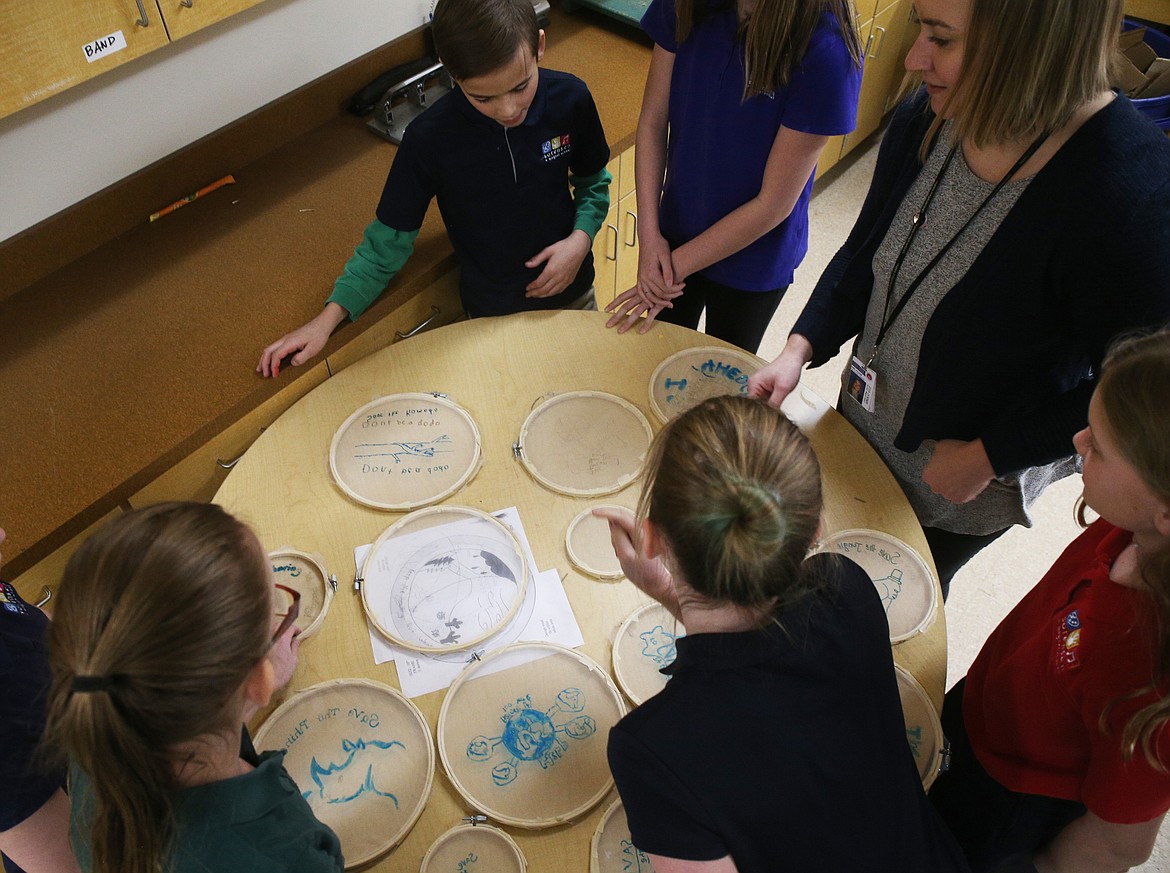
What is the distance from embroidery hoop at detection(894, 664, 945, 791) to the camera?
1.19 m

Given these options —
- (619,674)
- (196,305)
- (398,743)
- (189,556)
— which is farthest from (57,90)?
(619,674)

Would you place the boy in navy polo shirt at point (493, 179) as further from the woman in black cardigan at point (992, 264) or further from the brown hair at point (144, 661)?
the brown hair at point (144, 661)

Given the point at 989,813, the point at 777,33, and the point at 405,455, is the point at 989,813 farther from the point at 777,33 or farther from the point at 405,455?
the point at 777,33

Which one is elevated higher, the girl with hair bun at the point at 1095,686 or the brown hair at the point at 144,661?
the brown hair at the point at 144,661

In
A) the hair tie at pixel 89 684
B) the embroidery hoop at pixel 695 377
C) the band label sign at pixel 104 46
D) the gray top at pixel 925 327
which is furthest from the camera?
the embroidery hoop at pixel 695 377

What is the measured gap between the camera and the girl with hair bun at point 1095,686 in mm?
932

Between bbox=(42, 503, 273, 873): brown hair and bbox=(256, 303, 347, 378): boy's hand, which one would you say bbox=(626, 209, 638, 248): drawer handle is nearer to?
bbox=(256, 303, 347, 378): boy's hand

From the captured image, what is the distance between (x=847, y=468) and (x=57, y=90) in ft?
5.13

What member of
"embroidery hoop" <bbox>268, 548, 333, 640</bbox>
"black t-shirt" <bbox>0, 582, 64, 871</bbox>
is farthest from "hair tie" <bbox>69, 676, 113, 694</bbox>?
"embroidery hoop" <bbox>268, 548, 333, 640</bbox>

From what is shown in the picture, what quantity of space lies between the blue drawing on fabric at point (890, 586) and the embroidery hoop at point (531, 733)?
47 cm

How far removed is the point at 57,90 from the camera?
1448mm

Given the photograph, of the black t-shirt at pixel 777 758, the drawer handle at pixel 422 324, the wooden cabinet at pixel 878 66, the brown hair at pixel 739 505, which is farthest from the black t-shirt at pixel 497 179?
the wooden cabinet at pixel 878 66

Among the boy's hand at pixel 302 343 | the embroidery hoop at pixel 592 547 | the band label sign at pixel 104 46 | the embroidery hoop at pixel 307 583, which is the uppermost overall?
the band label sign at pixel 104 46

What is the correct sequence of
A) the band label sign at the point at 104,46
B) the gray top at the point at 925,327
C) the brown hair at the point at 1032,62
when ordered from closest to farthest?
the brown hair at the point at 1032,62 → the gray top at the point at 925,327 → the band label sign at the point at 104,46
